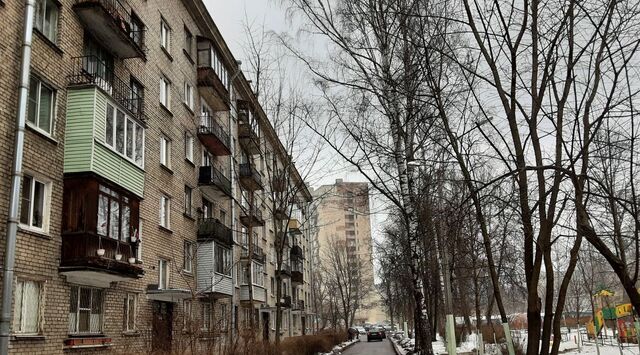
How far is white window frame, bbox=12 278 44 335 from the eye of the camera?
468 inches

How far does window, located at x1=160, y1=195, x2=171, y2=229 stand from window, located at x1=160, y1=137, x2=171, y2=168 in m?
1.26

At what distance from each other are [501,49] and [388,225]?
A: 2431 centimetres

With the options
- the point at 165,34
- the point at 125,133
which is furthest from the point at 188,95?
the point at 125,133

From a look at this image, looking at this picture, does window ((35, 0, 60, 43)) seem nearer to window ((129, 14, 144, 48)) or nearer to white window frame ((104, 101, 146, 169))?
white window frame ((104, 101, 146, 169))

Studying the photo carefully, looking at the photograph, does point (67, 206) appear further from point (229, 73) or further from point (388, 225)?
point (388, 225)

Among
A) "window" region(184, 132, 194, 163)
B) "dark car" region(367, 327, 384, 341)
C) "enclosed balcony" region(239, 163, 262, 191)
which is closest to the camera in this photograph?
"window" region(184, 132, 194, 163)

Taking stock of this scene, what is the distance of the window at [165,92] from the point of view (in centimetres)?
2119

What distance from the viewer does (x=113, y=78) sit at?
55.6ft

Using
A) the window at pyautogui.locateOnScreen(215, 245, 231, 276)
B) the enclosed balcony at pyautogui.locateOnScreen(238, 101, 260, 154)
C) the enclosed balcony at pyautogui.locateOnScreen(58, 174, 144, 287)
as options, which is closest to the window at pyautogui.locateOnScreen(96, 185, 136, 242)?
the enclosed balcony at pyautogui.locateOnScreen(58, 174, 144, 287)

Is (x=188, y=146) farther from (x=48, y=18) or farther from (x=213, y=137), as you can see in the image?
(x=48, y=18)

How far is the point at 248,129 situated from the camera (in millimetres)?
21953

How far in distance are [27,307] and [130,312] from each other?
16.3 feet

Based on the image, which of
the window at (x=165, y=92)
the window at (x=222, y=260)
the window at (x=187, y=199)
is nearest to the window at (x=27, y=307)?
the window at (x=165, y=92)

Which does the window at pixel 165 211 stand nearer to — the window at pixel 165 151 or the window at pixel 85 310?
the window at pixel 165 151
